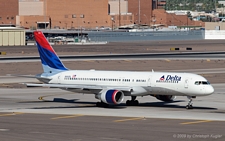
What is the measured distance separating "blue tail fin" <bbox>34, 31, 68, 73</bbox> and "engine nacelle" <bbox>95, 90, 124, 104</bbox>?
8.50 meters

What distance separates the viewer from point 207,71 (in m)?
106

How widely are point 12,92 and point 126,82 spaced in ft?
65.1

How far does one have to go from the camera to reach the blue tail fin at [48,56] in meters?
64.0

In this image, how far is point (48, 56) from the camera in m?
64.6

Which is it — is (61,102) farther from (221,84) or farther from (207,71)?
(207,71)

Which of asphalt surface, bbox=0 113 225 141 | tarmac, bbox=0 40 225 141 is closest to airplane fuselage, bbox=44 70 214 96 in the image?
tarmac, bbox=0 40 225 141

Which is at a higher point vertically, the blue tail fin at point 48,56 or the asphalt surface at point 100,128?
the blue tail fin at point 48,56

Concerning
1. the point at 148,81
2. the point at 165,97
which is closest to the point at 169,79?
the point at 148,81

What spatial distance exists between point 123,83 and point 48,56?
32.9ft

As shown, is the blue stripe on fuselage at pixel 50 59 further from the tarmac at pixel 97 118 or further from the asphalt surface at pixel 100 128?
the asphalt surface at pixel 100 128

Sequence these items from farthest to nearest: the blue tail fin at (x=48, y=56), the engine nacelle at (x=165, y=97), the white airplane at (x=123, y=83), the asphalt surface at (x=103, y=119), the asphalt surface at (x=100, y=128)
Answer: the blue tail fin at (x=48, y=56) → the engine nacelle at (x=165, y=97) → the white airplane at (x=123, y=83) → the asphalt surface at (x=103, y=119) → the asphalt surface at (x=100, y=128)

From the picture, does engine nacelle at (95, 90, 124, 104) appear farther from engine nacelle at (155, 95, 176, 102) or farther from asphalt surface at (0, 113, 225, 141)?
asphalt surface at (0, 113, 225, 141)

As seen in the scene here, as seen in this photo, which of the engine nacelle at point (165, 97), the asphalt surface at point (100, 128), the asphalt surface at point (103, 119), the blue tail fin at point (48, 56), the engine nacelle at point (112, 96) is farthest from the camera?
the blue tail fin at point (48, 56)

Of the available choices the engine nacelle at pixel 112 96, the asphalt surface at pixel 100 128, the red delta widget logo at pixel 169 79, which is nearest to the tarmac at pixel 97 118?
the asphalt surface at pixel 100 128
